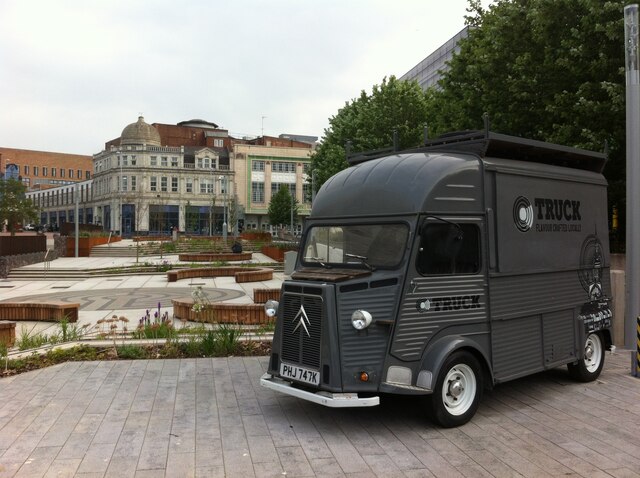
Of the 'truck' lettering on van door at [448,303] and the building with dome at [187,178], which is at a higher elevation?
the building with dome at [187,178]

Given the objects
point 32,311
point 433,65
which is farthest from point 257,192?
point 32,311

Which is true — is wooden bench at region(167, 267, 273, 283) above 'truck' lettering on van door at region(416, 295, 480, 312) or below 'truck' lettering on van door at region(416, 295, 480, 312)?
below

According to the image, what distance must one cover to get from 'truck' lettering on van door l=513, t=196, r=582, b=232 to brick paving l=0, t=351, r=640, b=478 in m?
2.22

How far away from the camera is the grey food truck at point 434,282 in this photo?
5727mm

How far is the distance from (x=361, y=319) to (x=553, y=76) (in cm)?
1301

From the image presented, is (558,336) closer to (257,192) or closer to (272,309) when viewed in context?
(272,309)

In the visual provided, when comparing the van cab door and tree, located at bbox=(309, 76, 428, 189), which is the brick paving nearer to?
the van cab door

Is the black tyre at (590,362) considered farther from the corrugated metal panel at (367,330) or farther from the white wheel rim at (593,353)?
the corrugated metal panel at (367,330)

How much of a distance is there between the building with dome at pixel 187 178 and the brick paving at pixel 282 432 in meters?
76.3

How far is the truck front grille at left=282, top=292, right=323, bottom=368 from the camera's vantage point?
5.84 metres

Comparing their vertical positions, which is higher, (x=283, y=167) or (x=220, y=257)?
(x=283, y=167)

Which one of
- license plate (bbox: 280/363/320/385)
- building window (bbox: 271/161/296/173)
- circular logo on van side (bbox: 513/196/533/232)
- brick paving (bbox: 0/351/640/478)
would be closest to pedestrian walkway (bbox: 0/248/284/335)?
brick paving (bbox: 0/351/640/478)

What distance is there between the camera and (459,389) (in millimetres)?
6121

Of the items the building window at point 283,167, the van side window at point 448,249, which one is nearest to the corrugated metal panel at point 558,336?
the van side window at point 448,249
